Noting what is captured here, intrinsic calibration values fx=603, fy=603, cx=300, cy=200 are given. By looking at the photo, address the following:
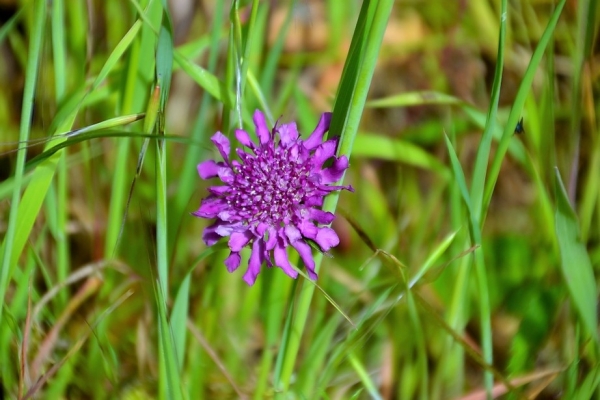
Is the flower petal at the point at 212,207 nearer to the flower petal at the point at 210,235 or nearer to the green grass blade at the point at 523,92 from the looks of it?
the flower petal at the point at 210,235

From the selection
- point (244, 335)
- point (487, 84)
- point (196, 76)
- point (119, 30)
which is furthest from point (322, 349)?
point (487, 84)

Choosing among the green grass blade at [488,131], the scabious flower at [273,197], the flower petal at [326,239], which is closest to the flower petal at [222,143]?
the scabious flower at [273,197]

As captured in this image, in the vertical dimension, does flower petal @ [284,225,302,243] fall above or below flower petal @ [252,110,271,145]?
below

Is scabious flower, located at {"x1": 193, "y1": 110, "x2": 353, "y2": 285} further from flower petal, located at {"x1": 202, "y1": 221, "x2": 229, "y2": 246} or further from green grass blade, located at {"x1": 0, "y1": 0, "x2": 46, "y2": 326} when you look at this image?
green grass blade, located at {"x1": 0, "y1": 0, "x2": 46, "y2": 326}

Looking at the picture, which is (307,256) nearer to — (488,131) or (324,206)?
(324,206)

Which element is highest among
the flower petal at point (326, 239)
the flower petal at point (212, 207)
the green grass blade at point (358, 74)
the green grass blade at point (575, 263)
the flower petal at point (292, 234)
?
the green grass blade at point (358, 74)

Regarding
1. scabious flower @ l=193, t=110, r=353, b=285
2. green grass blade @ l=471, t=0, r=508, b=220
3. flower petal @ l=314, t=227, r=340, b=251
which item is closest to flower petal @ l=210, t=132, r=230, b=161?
scabious flower @ l=193, t=110, r=353, b=285
